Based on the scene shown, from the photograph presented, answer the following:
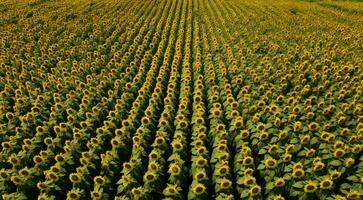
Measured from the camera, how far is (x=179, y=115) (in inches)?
313

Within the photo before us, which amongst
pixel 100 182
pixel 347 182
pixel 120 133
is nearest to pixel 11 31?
pixel 120 133

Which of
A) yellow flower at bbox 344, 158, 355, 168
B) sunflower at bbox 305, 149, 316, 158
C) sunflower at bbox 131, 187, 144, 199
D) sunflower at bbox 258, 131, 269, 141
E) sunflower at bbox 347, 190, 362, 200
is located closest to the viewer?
sunflower at bbox 347, 190, 362, 200

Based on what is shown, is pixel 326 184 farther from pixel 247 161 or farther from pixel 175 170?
pixel 175 170

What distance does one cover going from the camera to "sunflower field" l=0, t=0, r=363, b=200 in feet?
19.4

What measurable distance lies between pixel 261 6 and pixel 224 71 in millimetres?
20465

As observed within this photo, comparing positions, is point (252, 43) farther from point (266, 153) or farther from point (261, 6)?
point (261, 6)

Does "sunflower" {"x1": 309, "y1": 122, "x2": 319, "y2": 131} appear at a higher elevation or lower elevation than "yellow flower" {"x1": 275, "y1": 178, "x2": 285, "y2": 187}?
higher

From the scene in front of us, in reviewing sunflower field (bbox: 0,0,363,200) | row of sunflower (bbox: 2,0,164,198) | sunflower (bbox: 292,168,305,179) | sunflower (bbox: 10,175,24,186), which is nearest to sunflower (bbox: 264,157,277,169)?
sunflower field (bbox: 0,0,363,200)

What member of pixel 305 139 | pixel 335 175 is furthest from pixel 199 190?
pixel 305 139

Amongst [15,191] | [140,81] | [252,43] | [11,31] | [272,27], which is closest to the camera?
[15,191]

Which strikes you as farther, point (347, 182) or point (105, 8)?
point (105, 8)

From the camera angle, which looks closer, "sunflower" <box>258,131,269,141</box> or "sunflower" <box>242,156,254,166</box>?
"sunflower" <box>242,156,254,166</box>

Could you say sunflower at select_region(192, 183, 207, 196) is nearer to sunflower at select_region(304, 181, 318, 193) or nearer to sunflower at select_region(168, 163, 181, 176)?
sunflower at select_region(168, 163, 181, 176)

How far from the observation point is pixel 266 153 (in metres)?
6.56
